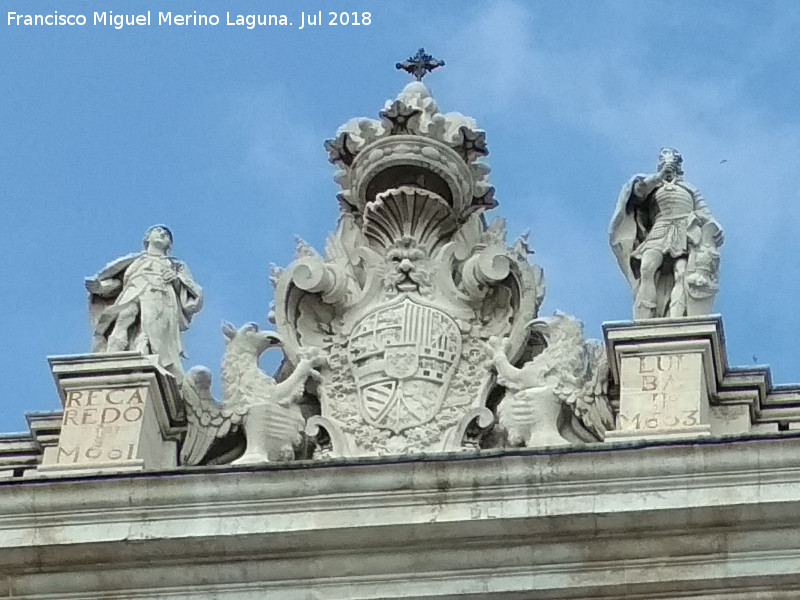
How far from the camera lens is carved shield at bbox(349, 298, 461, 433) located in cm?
2112

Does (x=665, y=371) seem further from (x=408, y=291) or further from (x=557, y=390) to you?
(x=408, y=291)

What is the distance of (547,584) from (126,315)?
11.6ft

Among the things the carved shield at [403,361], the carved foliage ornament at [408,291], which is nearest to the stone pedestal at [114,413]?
the carved foliage ornament at [408,291]

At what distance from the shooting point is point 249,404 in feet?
69.7

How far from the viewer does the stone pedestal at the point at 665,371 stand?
2041 cm

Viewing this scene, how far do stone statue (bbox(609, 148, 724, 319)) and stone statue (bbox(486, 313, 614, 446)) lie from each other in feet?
1.40

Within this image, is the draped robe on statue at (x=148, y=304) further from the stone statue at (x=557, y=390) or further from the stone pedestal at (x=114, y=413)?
the stone statue at (x=557, y=390)

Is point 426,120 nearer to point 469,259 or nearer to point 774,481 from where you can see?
point 469,259

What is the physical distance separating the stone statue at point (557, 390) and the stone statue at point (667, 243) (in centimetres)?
43

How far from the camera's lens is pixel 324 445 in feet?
69.4

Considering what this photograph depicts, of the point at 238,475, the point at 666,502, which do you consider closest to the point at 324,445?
the point at 238,475

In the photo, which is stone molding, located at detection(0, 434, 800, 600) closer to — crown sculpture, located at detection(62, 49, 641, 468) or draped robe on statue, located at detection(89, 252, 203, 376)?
crown sculpture, located at detection(62, 49, 641, 468)

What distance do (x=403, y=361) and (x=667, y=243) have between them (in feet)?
5.74

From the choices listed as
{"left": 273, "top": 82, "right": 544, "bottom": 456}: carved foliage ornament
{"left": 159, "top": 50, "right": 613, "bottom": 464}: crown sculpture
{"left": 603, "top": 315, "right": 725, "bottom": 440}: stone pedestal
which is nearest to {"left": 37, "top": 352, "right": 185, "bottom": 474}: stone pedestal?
{"left": 159, "top": 50, "right": 613, "bottom": 464}: crown sculpture
